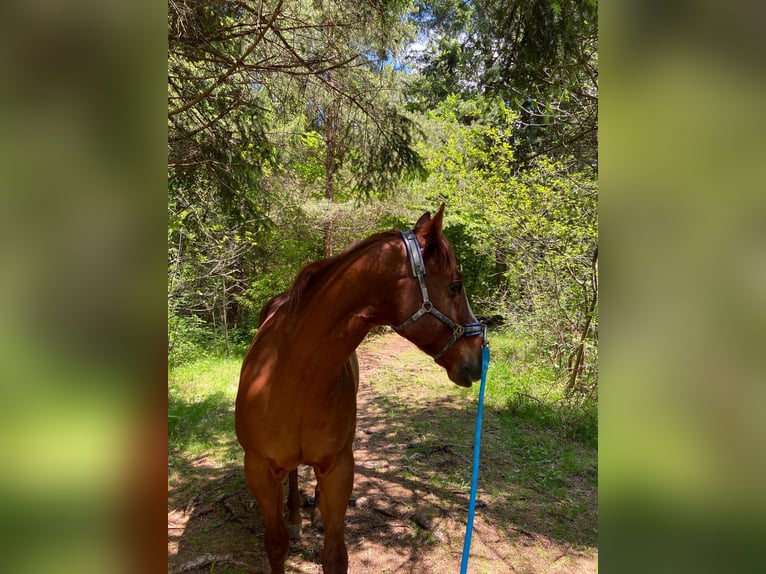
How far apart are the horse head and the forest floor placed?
192 cm

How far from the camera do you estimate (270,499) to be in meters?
2.21

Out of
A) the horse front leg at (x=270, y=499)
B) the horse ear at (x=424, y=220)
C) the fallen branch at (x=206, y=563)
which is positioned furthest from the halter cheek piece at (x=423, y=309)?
the fallen branch at (x=206, y=563)

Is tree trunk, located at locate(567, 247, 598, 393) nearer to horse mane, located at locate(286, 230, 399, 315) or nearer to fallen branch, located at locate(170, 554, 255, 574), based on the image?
horse mane, located at locate(286, 230, 399, 315)

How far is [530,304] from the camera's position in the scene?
22.9 ft

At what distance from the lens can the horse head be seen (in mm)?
1697

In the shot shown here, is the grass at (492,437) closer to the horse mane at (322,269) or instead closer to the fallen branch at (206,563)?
the fallen branch at (206,563)

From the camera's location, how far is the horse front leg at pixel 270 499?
218 cm

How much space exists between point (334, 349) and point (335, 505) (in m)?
0.94

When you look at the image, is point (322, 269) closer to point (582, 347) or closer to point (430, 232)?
point (430, 232)
